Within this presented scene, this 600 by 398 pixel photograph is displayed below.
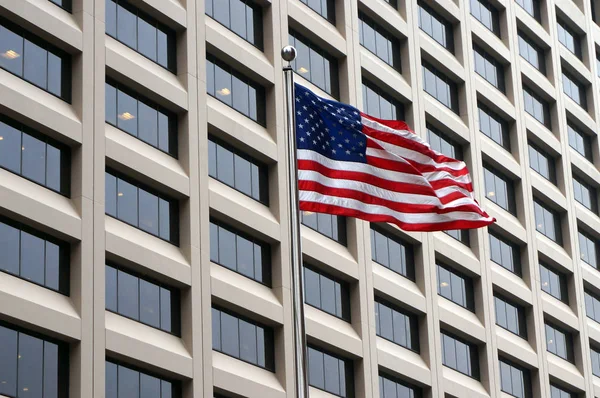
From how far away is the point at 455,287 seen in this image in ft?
180

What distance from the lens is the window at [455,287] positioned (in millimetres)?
54062

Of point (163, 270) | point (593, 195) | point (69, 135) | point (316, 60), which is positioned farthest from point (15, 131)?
point (593, 195)

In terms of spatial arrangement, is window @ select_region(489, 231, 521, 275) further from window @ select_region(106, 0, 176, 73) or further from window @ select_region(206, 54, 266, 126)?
window @ select_region(106, 0, 176, 73)

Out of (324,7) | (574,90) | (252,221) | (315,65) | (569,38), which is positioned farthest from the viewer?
(569,38)

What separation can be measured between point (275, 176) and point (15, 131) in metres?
11.5

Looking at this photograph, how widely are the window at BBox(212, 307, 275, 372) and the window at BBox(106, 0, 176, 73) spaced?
27.6 ft

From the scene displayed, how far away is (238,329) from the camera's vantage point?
42000 mm

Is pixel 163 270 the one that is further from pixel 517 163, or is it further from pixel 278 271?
pixel 517 163

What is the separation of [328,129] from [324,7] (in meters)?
24.0

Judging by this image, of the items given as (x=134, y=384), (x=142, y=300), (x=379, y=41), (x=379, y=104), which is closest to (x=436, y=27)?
(x=379, y=41)

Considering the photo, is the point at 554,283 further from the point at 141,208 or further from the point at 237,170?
the point at 141,208

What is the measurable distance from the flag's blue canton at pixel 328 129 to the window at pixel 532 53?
39591 millimetres

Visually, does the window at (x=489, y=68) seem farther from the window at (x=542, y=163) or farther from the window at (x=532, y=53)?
the window at (x=542, y=163)

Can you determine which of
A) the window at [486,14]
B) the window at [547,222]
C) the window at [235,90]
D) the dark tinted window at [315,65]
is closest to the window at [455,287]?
the window at [547,222]
